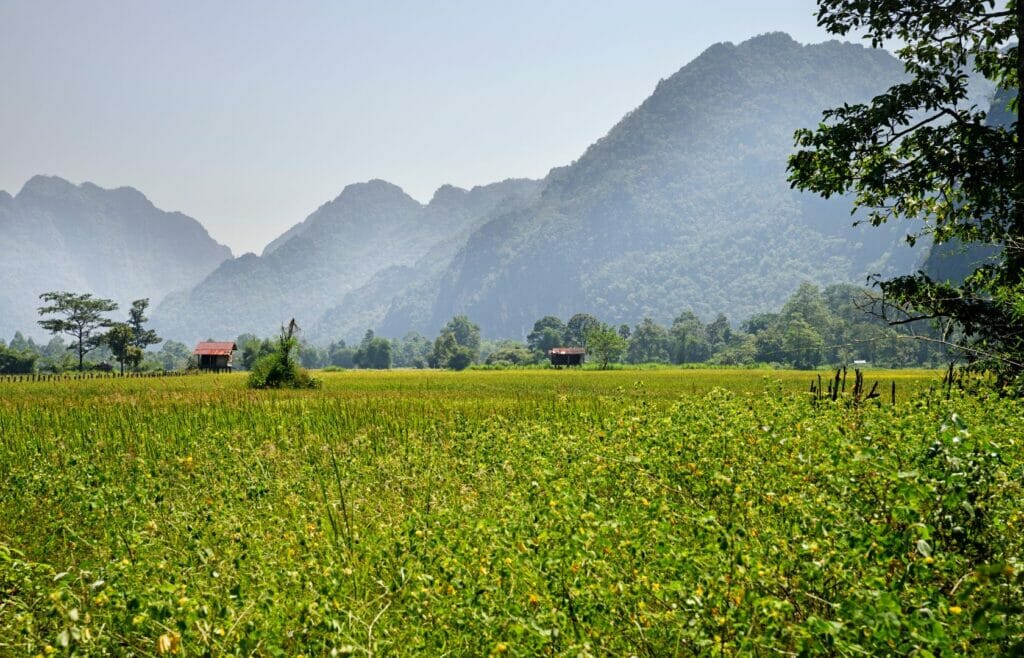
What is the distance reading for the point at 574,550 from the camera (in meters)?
3.99

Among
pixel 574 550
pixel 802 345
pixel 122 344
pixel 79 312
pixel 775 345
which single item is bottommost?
pixel 574 550

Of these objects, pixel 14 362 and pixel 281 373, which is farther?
pixel 14 362

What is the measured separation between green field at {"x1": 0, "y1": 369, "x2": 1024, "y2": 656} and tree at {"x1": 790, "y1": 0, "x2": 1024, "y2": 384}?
189cm

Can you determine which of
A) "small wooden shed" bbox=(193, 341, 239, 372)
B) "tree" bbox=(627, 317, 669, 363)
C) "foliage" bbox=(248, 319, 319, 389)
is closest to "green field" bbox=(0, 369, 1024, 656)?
"foliage" bbox=(248, 319, 319, 389)

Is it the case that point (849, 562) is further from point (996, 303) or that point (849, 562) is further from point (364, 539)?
point (996, 303)

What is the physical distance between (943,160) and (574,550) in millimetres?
11701

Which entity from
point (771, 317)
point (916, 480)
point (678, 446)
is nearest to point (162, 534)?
point (678, 446)

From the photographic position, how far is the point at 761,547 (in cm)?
425

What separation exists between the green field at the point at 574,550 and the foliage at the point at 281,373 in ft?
73.1

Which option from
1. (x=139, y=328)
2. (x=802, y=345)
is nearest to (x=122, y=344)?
(x=139, y=328)

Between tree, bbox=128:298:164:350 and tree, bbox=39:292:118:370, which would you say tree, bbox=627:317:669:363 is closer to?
tree, bbox=128:298:164:350

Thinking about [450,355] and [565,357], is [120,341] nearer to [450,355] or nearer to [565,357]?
[565,357]

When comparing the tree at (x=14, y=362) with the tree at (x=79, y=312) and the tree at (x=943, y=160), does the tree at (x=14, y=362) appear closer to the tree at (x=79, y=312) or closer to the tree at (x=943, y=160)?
the tree at (x=79, y=312)

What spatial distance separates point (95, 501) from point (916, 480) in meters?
6.20
